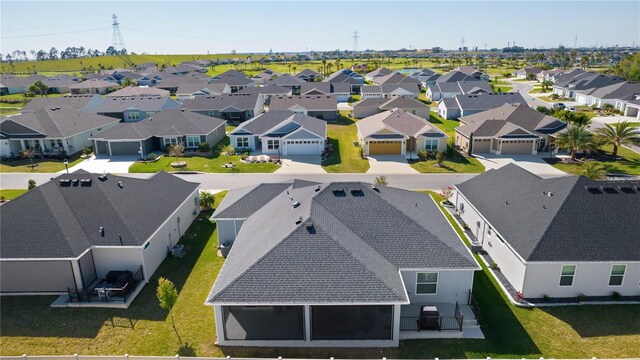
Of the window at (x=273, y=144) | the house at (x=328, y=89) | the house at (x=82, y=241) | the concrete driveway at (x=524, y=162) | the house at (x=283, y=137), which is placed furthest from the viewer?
the house at (x=328, y=89)

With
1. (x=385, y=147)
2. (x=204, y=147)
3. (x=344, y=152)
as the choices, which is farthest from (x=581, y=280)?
(x=204, y=147)

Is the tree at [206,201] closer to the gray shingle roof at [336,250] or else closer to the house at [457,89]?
the gray shingle roof at [336,250]

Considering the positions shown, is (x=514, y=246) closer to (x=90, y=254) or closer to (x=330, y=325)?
(x=330, y=325)

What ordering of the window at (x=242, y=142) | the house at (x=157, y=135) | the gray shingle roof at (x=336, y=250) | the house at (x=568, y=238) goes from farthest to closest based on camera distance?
the window at (x=242, y=142) < the house at (x=157, y=135) < the house at (x=568, y=238) < the gray shingle roof at (x=336, y=250)

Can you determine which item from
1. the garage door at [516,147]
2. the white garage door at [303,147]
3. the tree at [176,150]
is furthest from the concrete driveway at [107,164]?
the garage door at [516,147]

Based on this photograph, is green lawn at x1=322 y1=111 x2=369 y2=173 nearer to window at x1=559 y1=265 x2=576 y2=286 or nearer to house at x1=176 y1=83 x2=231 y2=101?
window at x1=559 y1=265 x2=576 y2=286

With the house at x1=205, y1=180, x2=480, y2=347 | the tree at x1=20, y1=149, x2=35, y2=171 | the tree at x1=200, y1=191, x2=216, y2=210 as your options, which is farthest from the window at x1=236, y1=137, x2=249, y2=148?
the house at x1=205, y1=180, x2=480, y2=347

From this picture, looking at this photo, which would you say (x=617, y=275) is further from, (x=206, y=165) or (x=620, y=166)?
(x=206, y=165)
